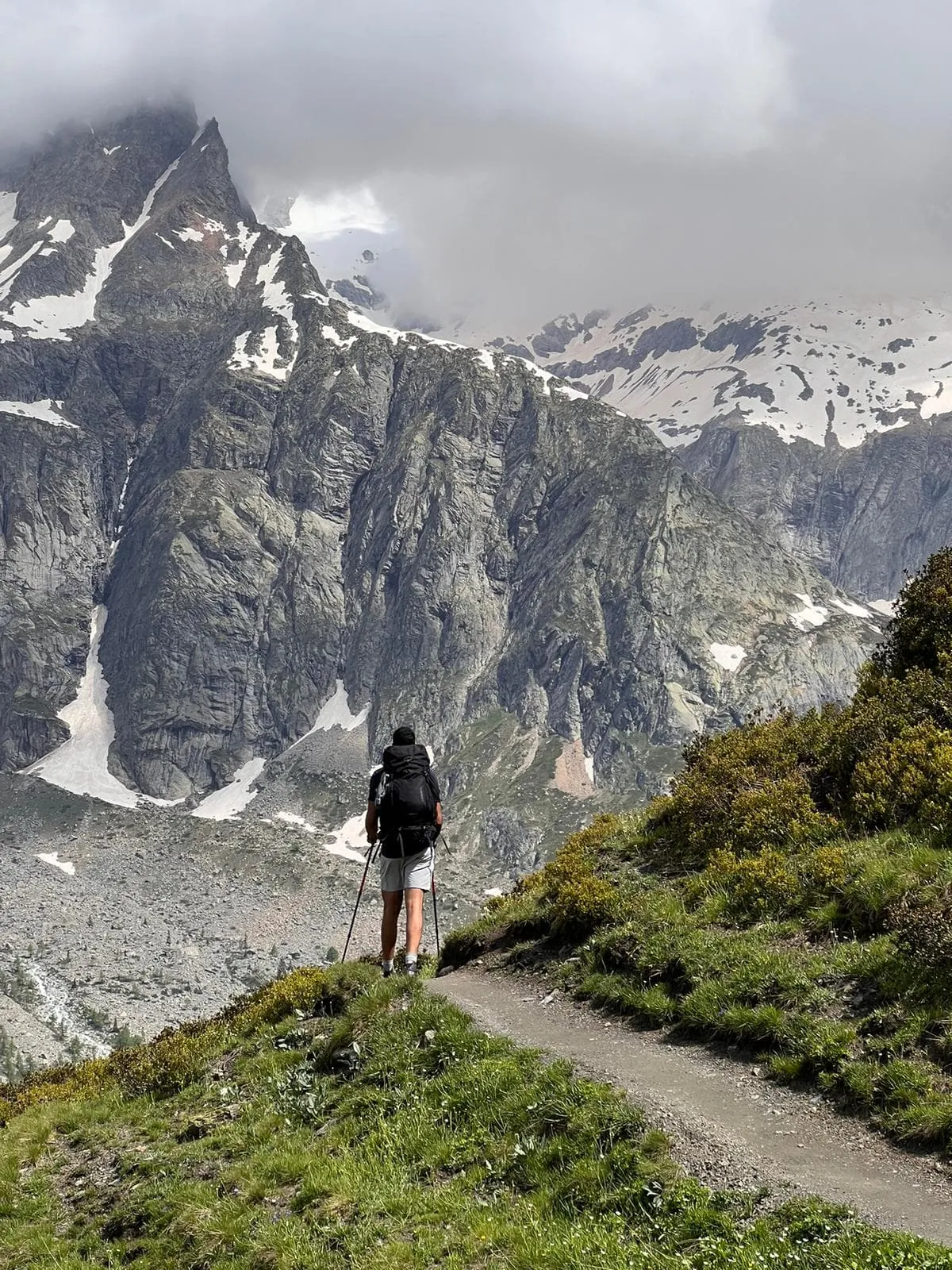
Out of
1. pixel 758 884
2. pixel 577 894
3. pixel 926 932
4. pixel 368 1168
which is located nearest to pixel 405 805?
pixel 577 894

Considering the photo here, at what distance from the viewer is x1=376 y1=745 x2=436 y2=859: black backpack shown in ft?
53.6

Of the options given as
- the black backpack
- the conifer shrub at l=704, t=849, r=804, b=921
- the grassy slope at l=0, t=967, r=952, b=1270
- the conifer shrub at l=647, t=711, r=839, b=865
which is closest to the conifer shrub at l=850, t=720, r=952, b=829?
the conifer shrub at l=647, t=711, r=839, b=865

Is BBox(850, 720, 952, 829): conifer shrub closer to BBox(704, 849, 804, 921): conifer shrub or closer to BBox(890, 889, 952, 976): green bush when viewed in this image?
BBox(704, 849, 804, 921): conifer shrub

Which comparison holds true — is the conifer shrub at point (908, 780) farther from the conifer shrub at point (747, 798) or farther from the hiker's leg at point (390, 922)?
the hiker's leg at point (390, 922)

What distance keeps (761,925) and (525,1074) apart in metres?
4.42

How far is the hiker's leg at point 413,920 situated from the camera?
16609mm

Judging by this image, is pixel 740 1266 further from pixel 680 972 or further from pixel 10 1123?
pixel 10 1123

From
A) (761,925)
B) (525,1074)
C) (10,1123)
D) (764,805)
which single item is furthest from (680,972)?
(10,1123)

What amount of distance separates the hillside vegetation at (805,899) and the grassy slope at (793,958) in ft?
0.09

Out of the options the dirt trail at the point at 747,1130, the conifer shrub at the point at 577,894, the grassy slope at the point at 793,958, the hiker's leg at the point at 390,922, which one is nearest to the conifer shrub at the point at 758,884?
the grassy slope at the point at 793,958

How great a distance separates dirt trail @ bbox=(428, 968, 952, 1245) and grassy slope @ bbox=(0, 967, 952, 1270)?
0.39m

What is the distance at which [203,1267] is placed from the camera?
1039 cm

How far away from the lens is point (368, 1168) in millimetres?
11195

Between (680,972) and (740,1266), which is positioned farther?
(680,972)
